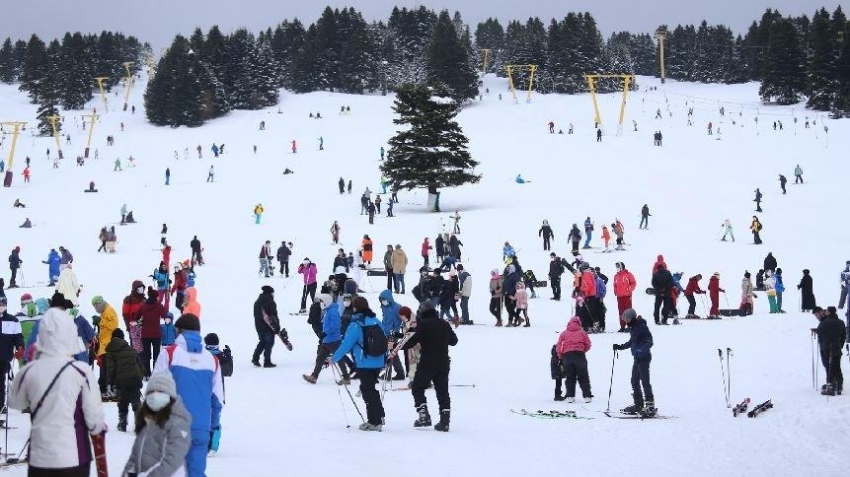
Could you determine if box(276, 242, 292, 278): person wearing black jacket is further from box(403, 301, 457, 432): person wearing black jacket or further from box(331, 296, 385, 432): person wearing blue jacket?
box(403, 301, 457, 432): person wearing black jacket

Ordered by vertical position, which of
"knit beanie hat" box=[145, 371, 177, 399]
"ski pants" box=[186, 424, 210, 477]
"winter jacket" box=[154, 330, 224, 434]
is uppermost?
"knit beanie hat" box=[145, 371, 177, 399]

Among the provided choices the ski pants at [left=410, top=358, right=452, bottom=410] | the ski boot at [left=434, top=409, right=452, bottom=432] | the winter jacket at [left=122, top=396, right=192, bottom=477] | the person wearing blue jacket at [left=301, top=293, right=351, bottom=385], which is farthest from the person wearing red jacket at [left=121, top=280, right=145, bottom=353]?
the winter jacket at [left=122, top=396, right=192, bottom=477]

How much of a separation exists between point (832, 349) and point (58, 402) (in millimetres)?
10997

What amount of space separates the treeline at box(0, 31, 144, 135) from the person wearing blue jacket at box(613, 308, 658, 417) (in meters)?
79.1

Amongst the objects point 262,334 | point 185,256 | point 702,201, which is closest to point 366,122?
point 702,201

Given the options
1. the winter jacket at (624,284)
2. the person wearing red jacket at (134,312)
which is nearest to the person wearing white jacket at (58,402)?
the person wearing red jacket at (134,312)

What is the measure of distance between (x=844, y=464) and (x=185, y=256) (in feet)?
86.6

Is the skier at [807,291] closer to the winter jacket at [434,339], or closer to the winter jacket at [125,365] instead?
the winter jacket at [434,339]

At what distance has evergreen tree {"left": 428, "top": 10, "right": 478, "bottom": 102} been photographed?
91.9 m

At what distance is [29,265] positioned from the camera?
32438mm

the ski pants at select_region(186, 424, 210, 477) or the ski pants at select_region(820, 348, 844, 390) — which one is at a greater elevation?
the ski pants at select_region(186, 424, 210, 477)

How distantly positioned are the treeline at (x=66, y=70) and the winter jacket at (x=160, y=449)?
8392cm

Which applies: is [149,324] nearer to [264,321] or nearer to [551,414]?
[264,321]

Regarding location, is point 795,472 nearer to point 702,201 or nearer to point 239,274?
point 239,274
